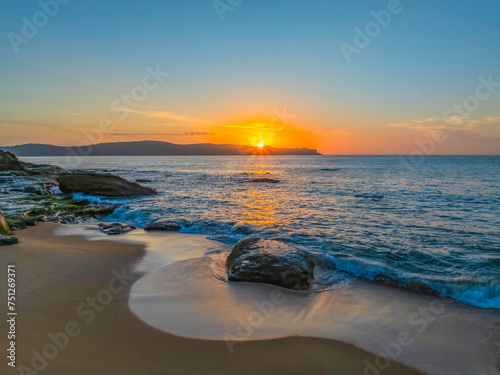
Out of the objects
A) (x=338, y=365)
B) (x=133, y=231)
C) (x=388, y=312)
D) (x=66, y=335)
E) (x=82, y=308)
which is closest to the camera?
(x=338, y=365)

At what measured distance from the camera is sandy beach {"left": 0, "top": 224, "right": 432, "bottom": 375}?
4.05 meters

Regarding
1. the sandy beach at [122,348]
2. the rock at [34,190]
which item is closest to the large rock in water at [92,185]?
the rock at [34,190]

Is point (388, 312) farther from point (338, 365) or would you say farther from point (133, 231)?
point (133, 231)

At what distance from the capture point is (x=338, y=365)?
4.30 metres

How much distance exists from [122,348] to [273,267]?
12.9 ft

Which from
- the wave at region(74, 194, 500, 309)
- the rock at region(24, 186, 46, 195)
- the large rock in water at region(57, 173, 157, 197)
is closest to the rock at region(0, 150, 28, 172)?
the rock at region(24, 186, 46, 195)

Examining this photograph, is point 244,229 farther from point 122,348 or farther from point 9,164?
point 9,164

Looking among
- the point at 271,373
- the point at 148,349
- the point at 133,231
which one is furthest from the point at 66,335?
the point at 133,231

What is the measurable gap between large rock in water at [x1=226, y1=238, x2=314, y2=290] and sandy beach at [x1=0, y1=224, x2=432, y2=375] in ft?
7.76

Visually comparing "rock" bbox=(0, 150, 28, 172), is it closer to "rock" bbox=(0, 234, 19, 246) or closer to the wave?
"rock" bbox=(0, 234, 19, 246)

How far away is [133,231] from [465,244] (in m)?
13.1

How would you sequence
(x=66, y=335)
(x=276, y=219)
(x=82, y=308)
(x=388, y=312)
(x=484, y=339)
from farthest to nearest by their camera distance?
1. (x=276, y=219)
2. (x=388, y=312)
3. (x=82, y=308)
4. (x=484, y=339)
5. (x=66, y=335)

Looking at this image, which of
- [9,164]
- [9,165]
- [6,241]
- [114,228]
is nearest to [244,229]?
[114,228]

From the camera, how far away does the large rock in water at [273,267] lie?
7306 millimetres
